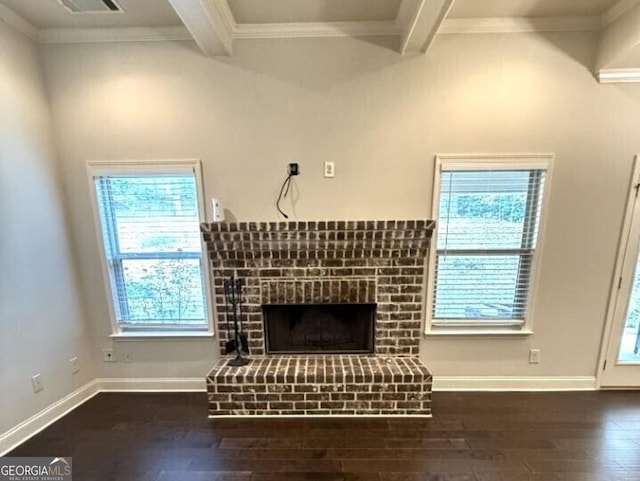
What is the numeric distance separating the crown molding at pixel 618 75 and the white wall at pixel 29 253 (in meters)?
4.23

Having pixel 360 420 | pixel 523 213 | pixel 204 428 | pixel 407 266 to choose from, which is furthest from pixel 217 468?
pixel 523 213

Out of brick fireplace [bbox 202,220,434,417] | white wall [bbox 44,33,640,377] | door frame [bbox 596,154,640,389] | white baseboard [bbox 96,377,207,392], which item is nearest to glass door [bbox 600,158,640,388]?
door frame [bbox 596,154,640,389]

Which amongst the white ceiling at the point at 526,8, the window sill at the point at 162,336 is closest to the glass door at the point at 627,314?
the white ceiling at the point at 526,8

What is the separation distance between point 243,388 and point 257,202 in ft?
4.78

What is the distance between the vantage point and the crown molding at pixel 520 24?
219cm

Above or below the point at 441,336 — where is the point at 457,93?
above

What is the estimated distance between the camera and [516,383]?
2.61 m

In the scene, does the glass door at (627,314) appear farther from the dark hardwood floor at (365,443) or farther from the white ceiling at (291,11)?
the white ceiling at (291,11)

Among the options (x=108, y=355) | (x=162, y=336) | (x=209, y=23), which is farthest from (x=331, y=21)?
(x=108, y=355)

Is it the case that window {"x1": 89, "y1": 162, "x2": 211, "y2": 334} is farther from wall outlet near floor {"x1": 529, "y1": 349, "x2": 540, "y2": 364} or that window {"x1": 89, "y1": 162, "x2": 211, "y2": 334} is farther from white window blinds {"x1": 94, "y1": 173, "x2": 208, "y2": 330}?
wall outlet near floor {"x1": 529, "y1": 349, "x2": 540, "y2": 364}

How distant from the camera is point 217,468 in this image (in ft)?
6.03

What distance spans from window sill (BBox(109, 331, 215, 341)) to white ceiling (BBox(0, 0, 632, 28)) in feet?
8.02

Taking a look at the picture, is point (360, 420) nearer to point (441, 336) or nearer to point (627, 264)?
point (441, 336)

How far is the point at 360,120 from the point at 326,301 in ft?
4.89
